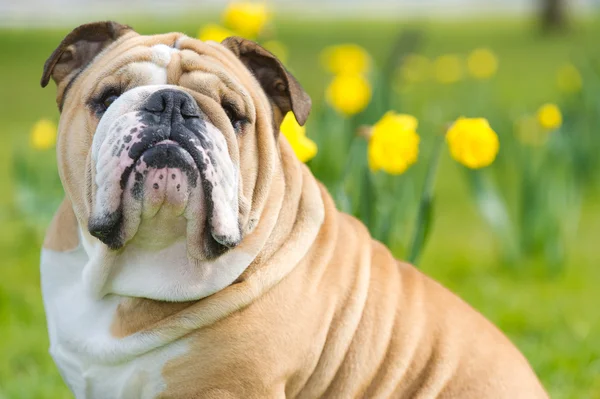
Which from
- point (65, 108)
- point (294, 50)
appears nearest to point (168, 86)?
point (65, 108)

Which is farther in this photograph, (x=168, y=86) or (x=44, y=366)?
(x=44, y=366)

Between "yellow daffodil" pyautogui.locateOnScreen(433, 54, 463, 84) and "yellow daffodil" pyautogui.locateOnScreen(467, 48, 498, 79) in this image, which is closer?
"yellow daffodil" pyautogui.locateOnScreen(467, 48, 498, 79)

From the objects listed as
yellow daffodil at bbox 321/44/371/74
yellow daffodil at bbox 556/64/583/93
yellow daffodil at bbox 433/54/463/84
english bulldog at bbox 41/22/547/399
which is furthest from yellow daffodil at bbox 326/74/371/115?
yellow daffodil at bbox 556/64/583/93

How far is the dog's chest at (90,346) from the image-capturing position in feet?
7.77

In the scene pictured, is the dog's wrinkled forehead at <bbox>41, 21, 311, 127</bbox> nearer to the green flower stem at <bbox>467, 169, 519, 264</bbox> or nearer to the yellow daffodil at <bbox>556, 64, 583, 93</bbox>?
the green flower stem at <bbox>467, 169, 519, 264</bbox>

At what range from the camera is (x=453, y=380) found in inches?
101

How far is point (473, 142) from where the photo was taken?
3.04 m

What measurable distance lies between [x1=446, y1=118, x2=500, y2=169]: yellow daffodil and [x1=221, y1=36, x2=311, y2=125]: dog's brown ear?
0.74m

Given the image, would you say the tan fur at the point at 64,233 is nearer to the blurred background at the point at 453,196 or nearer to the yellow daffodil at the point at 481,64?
the blurred background at the point at 453,196

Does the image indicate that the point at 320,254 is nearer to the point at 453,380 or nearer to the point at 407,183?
the point at 453,380

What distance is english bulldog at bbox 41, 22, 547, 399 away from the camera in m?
2.24

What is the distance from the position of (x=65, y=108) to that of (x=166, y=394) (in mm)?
842

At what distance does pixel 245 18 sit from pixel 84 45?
1.56 m

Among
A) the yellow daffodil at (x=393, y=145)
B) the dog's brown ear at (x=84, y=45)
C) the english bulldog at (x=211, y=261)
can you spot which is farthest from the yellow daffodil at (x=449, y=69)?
the dog's brown ear at (x=84, y=45)
